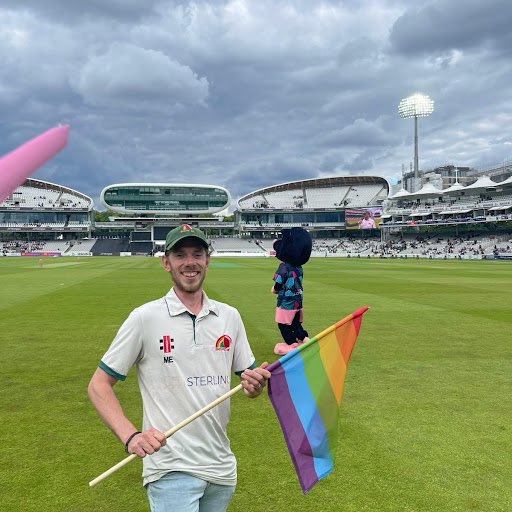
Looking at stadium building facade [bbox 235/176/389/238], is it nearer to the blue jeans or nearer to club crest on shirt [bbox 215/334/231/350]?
club crest on shirt [bbox 215/334/231/350]

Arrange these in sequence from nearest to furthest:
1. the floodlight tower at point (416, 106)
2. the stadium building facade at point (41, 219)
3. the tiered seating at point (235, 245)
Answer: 1. the floodlight tower at point (416, 106)
2. the tiered seating at point (235, 245)
3. the stadium building facade at point (41, 219)

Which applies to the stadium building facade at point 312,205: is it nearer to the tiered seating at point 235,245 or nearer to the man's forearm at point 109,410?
the tiered seating at point 235,245

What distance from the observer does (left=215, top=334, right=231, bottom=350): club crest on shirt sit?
2654mm

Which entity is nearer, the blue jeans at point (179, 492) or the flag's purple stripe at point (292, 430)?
the blue jeans at point (179, 492)

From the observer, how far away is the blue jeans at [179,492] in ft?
7.82

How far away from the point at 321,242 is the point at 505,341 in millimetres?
103920

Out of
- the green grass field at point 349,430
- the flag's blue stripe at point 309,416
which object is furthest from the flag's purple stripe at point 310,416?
the green grass field at point 349,430

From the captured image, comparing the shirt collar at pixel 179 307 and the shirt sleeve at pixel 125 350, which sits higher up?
the shirt collar at pixel 179 307

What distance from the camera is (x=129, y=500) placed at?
12.9 feet

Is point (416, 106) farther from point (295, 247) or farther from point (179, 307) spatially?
point (179, 307)

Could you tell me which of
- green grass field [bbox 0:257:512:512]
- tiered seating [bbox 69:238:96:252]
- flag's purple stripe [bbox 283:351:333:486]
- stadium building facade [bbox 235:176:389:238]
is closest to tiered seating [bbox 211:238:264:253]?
stadium building facade [bbox 235:176:389:238]

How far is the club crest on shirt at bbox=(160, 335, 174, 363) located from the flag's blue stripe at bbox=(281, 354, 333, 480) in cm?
75

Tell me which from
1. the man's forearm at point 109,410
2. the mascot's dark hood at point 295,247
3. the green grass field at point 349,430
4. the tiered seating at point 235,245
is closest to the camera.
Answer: the man's forearm at point 109,410

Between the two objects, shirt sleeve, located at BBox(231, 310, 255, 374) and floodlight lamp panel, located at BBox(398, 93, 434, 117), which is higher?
floodlight lamp panel, located at BBox(398, 93, 434, 117)
